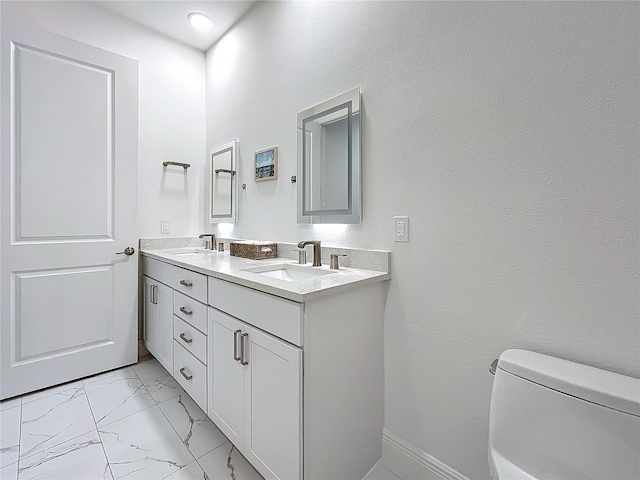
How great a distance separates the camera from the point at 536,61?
99cm

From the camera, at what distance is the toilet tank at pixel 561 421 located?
A: 742 millimetres

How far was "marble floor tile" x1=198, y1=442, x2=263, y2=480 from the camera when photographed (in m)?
1.32

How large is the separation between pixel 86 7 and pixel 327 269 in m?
2.57

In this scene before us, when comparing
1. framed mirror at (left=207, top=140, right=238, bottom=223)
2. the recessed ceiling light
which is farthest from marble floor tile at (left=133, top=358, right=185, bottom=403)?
the recessed ceiling light

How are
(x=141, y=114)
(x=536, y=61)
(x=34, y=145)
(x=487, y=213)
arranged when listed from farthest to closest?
(x=141, y=114)
(x=34, y=145)
(x=487, y=213)
(x=536, y=61)

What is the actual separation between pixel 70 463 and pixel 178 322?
0.73m

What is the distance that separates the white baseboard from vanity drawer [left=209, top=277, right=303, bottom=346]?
770mm

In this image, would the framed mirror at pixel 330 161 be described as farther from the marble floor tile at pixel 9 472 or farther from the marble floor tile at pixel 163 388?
the marble floor tile at pixel 9 472

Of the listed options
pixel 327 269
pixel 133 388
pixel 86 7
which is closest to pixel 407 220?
pixel 327 269

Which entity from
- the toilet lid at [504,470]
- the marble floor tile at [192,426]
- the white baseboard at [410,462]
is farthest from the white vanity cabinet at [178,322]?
the toilet lid at [504,470]

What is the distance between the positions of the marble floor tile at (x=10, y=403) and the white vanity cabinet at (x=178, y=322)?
2.37 ft

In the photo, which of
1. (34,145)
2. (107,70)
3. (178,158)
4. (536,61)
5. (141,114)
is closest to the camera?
(536,61)

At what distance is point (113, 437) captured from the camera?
153 cm

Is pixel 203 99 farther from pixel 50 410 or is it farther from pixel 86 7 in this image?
pixel 50 410
